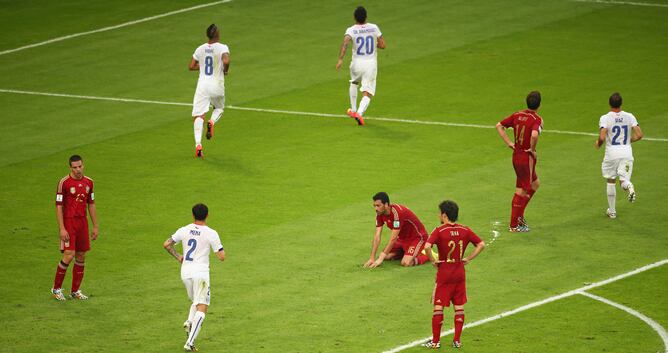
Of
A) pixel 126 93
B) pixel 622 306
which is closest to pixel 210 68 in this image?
pixel 126 93

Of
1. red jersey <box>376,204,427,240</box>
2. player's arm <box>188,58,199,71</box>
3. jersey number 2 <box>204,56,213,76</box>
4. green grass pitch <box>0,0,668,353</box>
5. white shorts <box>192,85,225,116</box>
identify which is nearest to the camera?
green grass pitch <box>0,0,668,353</box>

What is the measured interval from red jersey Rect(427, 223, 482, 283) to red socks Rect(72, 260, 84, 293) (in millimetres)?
5526

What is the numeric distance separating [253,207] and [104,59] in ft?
46.8

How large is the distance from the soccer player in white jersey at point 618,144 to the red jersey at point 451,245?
259 inches

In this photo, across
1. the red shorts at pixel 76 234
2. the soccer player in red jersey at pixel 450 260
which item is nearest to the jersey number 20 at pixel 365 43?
the red shorts at pixel 76 234

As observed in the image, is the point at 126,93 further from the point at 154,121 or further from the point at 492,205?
the point at 492,205

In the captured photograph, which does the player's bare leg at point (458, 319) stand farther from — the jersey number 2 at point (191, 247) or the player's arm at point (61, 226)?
the player's arm at point (61, 226)

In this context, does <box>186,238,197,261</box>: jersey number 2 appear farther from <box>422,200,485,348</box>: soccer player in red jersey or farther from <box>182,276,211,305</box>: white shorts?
<box>422,200,485,348</box>: soccer player in red jersey

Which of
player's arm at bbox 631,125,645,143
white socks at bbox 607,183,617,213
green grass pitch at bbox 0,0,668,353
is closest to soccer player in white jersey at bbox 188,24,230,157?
green grass pitch at bbox 0,0,668,353

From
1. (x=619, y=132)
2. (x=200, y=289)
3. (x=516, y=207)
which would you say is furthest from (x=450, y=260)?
(x=619, y=132)

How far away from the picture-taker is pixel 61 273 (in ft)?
60.3

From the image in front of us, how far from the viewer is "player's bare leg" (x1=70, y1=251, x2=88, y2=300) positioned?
1834cm

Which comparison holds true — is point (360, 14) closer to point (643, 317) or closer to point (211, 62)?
point (211, 62)

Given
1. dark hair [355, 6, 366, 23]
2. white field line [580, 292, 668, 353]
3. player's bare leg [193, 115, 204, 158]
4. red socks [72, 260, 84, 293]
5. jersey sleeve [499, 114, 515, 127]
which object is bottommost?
white field line [580, 292, 668, 353]
